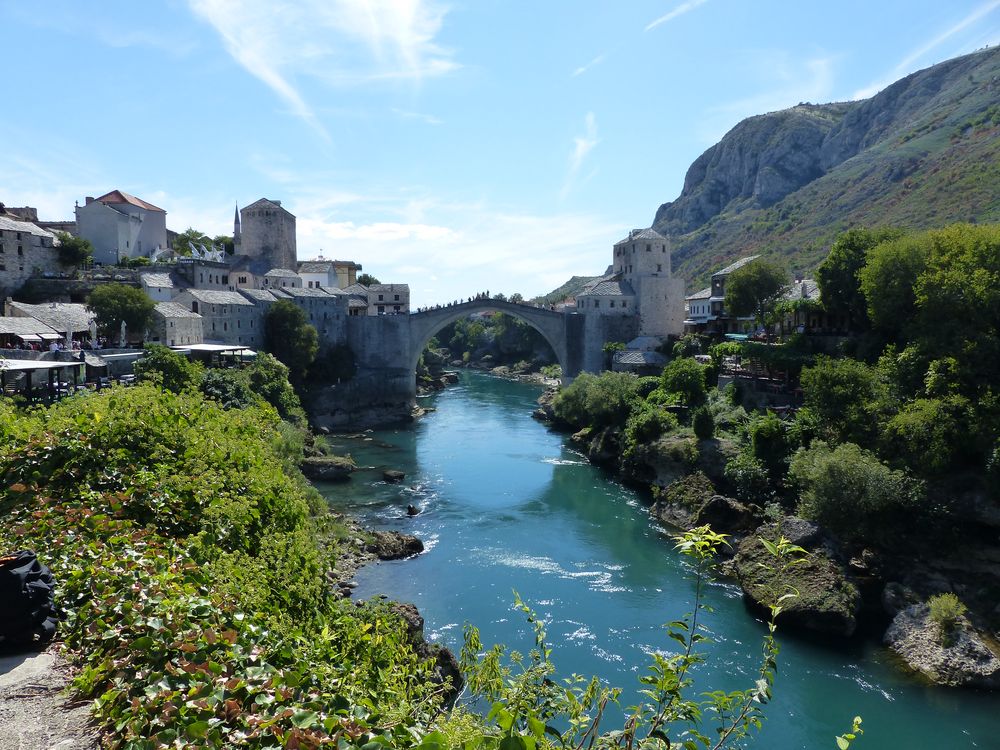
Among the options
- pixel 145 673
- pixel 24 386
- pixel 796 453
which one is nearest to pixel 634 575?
pixel 796 453

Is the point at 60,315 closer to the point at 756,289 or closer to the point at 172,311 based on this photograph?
the point at 172,311

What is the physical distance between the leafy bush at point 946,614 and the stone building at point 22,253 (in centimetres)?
3914

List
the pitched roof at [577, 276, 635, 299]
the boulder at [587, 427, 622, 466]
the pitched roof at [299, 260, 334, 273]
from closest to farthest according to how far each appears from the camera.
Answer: the boulder at [587, 427, 622, 466] → the pitched roof at [577, 276, 635, 299] → the pitched roof at [299, 260, 334, 273]

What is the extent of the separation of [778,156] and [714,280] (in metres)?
67.3

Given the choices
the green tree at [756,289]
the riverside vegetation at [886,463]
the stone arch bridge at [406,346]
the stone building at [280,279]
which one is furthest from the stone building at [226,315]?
the green tree at [756,289]

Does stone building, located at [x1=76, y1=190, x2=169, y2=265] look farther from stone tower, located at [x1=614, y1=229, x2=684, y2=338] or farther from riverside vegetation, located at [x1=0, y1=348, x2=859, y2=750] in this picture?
riverside vegetation, located at [x1=0, y1=348, x2=859, y2=750]

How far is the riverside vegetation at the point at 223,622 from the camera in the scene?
3.45 meters

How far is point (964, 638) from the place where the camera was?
1270 centimetres

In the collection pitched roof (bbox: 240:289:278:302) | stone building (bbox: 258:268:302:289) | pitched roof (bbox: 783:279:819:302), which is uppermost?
stone building (bbox: 258:268:302:289)

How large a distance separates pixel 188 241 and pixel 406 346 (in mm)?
23176

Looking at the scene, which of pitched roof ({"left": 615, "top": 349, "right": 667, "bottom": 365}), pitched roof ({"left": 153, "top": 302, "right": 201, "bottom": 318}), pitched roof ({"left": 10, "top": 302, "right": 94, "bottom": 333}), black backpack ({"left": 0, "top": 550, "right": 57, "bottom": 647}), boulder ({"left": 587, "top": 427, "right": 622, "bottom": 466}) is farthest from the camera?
pitched roof ({"left": 615, "top": 349, "right": 667, "bottom": 365})

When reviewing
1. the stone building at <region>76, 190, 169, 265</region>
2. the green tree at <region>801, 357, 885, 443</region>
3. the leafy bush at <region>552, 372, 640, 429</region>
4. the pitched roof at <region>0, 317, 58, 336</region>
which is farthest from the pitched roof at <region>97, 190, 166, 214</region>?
the green tree at <region>801, 357, 885, 443</region>

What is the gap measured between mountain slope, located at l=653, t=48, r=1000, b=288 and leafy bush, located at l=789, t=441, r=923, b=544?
1226 inches

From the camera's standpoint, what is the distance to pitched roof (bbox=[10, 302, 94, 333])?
26.9 metres
